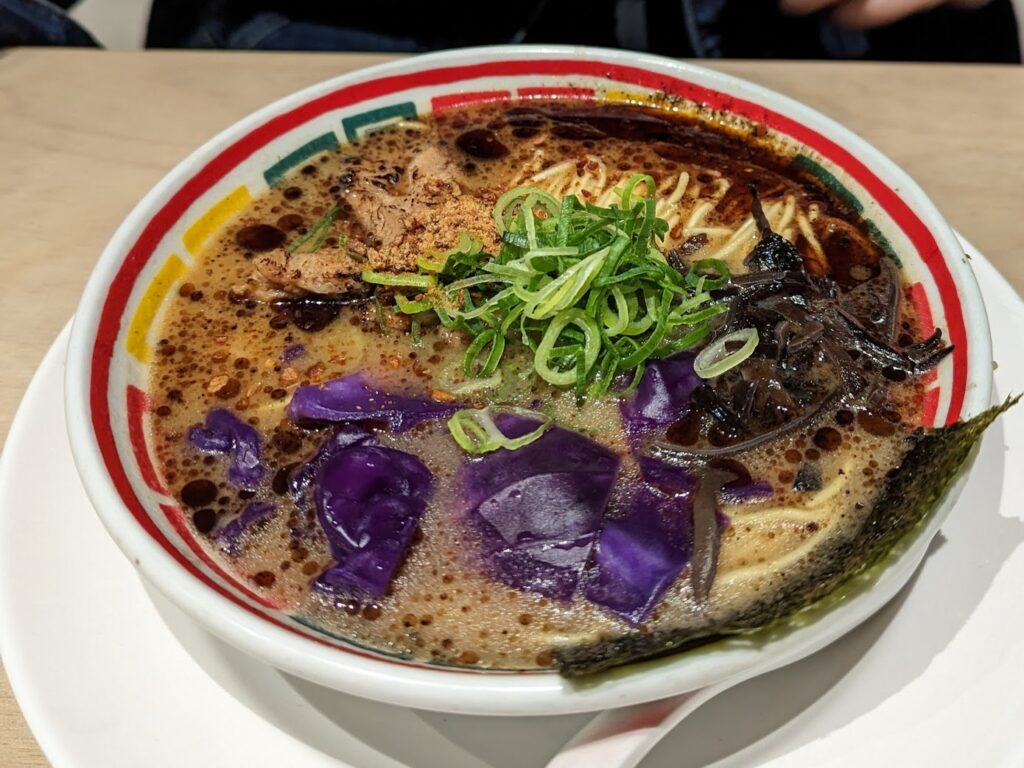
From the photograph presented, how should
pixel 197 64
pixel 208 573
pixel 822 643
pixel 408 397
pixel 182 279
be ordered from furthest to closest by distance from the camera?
1. pixel 197 64
2. pixel 182 279
3. pixel 408 397
4. pixel 208 573
5. pixel 822 643

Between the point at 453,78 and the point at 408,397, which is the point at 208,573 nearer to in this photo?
the point at 408,397

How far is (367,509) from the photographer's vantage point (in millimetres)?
1208

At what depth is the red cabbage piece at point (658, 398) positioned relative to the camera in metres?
1.32

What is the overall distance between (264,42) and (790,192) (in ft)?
6.54

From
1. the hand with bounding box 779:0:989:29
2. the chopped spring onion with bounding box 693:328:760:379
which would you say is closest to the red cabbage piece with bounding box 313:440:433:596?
the chopped spring onion with bounding box 693:328:760:379

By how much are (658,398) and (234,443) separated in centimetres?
67

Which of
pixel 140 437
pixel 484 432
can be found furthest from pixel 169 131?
pixel 484 432

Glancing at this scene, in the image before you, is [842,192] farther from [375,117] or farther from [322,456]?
[322,456]

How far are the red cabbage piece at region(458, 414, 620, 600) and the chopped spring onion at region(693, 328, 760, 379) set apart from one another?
213mm

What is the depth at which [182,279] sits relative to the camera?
1536 mm

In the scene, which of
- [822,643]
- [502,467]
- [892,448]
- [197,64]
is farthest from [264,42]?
[822,643]

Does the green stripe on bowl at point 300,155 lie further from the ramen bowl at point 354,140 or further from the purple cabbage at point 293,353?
the purple cabbage at point 293,353

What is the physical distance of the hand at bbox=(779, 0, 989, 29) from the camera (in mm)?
2490

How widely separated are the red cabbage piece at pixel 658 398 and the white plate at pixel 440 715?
40 centimetres
